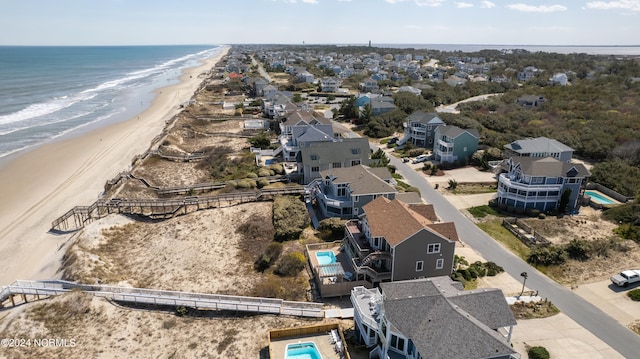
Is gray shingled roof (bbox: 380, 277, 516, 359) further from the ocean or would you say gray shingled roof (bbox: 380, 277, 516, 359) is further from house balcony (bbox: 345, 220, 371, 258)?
the ocean

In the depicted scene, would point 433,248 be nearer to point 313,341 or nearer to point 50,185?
point 313,341

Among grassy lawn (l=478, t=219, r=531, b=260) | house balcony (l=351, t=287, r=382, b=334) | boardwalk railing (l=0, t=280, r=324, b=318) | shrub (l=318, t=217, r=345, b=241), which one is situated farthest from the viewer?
shrub (l=318, t=217, r=345, b=241)

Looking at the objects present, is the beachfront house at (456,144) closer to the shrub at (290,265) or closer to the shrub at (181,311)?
the shrub at (290,265)

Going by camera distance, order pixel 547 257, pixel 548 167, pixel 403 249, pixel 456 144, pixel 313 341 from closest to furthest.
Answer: pixel 313 341, pixel 403 249, pixel 547 257, pixel 548 167, pixel 456 144

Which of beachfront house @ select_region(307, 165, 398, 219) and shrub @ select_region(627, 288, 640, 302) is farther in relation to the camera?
beachfront house @ select_region(307, 165, 398, 219)

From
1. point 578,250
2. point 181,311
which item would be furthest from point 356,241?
point 578,250

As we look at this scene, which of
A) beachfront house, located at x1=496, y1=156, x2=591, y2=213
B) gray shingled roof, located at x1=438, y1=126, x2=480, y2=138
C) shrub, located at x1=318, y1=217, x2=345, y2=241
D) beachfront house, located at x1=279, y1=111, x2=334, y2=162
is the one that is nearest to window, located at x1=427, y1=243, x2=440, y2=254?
shrub, located at x1=318, y1=217, x2=345, y2=241
